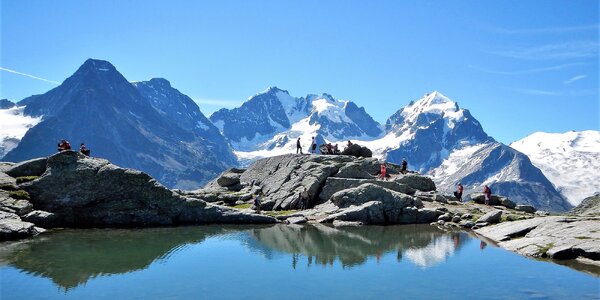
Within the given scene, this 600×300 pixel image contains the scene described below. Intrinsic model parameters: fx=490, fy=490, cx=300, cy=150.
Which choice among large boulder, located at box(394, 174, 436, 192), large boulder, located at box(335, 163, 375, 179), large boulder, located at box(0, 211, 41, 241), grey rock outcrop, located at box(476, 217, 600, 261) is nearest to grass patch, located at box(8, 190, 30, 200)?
large boulder, located at box(0, 211, 41, 241)

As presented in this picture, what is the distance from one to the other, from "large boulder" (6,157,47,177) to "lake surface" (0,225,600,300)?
11.1m

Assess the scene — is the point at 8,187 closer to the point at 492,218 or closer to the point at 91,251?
the point at 91,251

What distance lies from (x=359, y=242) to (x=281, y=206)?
83.2ft

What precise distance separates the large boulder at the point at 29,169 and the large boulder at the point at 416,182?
158 ft

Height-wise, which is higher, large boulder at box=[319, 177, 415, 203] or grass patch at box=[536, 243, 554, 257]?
large boulder at box=[319, 177, 415, 203]

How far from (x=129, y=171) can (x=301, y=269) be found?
29.1m

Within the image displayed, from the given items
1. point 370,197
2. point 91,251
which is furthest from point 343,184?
point 91,251

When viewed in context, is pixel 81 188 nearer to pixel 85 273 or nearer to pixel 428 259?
pixel 85 273

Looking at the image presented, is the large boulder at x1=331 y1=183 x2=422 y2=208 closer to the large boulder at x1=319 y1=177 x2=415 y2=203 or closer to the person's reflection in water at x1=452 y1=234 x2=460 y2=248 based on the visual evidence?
the large boulder at x1=319 y1=177 x2=415 y2=203

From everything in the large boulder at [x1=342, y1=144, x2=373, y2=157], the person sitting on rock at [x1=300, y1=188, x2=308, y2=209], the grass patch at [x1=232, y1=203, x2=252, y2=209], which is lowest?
the grass patch at [x1=232, y1=203, x2=252, y2=209]

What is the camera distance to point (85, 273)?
3105cm

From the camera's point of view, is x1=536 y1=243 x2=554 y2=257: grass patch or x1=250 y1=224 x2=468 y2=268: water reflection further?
x1=250 y1=224 x2=468 y2=268: water reflection

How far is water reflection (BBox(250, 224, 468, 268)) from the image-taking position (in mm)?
38438

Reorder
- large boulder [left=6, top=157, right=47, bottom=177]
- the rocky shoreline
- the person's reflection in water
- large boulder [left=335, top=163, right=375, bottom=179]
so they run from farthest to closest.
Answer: large boulder [left=335, top=163, right=375, bottom=179] < large boulder [left=6, top=157, right=47, bottom=177] < the person's reflection in water < the rocky shoreline
